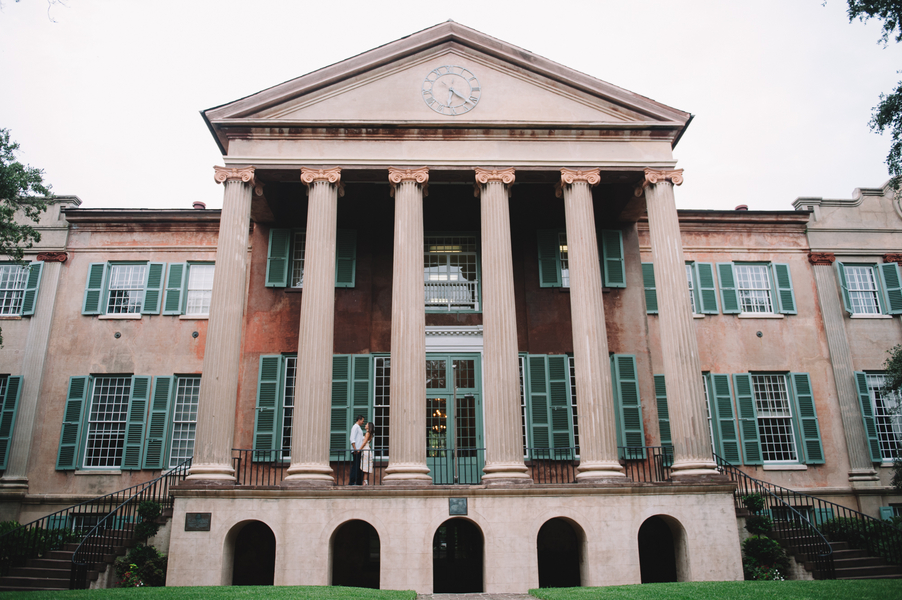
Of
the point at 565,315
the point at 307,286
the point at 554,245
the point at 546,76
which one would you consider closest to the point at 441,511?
the point at 307,286

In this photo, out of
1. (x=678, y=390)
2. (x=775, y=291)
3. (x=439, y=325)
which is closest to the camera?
(x=678, y=390)

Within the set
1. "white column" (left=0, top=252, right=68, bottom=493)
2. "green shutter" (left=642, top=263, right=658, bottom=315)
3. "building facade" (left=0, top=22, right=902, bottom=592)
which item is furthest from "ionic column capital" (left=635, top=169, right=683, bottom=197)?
"white column" (left=0, top=252, right=68, bottom=493)

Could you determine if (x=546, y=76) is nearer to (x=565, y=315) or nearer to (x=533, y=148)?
(x=533, y=148)

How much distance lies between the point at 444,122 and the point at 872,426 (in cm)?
1631

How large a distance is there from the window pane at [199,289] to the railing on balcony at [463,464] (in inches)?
208

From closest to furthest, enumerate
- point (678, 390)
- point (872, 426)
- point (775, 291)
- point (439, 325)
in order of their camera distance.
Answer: point (678, 390) < point (439, 325) < point (872, 426) < point (775, 291)

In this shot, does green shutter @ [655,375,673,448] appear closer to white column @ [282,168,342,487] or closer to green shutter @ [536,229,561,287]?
green shutter @ [536,229,561,287]

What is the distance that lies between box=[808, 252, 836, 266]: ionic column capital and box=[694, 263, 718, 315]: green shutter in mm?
3510

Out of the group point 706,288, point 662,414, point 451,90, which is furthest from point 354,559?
point 706,288

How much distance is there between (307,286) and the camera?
1599 cm

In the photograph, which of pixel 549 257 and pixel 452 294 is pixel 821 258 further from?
pixel 452 294

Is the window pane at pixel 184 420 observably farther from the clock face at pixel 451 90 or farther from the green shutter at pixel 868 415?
the green shutter at pixel 868 415

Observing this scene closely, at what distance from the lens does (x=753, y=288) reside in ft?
71.8

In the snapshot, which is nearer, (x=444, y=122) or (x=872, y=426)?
(x=444, y=122)
